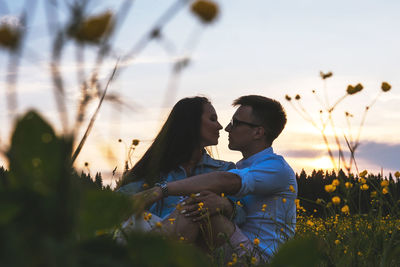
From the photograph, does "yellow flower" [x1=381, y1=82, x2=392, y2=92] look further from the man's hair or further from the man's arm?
the man's hair

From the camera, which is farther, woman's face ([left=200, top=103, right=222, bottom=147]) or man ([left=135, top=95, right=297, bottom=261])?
woman's face ([left=200, top=103, right=222, bottom=147])

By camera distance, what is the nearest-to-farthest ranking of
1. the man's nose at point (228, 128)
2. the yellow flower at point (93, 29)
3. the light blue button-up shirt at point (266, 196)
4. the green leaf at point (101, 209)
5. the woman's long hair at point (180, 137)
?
the yellow flower at point (93, 29) → the green leaf at point (101, 209) → the light blue button-up shirt at point (266, 196) → the woman's long hair at point (180, 137) → the man's nose at point (228, 128)

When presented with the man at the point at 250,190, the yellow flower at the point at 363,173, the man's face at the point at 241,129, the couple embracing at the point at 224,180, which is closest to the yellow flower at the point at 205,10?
the man at the point at 250,190

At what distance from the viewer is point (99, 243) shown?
86cm

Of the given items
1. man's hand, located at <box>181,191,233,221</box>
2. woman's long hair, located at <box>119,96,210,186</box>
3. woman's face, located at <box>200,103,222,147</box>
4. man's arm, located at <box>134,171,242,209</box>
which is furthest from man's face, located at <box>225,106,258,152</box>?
man's hand, located at <box>181,191,233,221</box>

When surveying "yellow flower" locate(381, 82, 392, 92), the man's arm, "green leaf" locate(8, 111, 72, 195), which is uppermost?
"yellow flower" locate(381, 82, 392, 92)

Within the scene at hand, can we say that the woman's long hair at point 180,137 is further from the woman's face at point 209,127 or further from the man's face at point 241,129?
the man's face at point 241,129

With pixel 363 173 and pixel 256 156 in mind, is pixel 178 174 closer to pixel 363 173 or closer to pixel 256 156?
pixel 256 156

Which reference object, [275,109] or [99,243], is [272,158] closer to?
[275,109]

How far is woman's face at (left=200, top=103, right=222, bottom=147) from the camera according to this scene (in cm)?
484

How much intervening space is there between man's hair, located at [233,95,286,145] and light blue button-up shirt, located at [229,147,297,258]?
62 cm

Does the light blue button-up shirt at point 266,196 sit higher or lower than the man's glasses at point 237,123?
lower

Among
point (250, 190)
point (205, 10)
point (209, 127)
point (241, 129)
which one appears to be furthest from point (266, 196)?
point (205, 10)

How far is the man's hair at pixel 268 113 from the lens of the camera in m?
4.88
